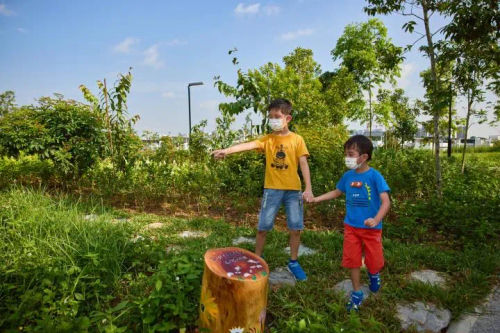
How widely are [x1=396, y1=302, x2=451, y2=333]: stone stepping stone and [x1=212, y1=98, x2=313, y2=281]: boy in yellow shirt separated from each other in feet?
2.76

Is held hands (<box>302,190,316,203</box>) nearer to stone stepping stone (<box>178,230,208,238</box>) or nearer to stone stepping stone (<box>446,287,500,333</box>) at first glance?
stone stepping stone (<box>446,287,500,333</box>)

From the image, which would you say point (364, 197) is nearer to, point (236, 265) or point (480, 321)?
point (236, 265)

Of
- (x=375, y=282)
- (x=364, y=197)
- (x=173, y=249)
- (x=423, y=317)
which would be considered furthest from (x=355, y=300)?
(x=173, y=249)

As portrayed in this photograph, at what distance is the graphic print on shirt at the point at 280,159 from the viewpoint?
287 centimetres

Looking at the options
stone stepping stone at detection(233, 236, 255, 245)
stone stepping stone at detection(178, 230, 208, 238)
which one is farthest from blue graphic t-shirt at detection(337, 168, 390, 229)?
stone stepping stone at detection(178, 230, 208, 238)

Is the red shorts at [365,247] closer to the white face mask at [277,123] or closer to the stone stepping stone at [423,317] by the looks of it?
the stone stepping stone at [423,317]

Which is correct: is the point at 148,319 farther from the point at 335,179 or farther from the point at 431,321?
the point at 335,179

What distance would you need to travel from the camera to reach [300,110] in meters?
6.62

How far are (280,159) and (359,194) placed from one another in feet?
2.56

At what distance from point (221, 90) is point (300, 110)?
1.81 m

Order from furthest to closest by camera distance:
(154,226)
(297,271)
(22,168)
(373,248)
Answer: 1. (22,168)
2. (154,226)
3. (297,271)
4. (373,248)

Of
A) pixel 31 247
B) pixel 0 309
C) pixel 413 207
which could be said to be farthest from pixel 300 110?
pixel 0 309

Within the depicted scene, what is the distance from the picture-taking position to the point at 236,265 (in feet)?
6.88

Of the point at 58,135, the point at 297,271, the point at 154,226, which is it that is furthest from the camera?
the point at 58,135
